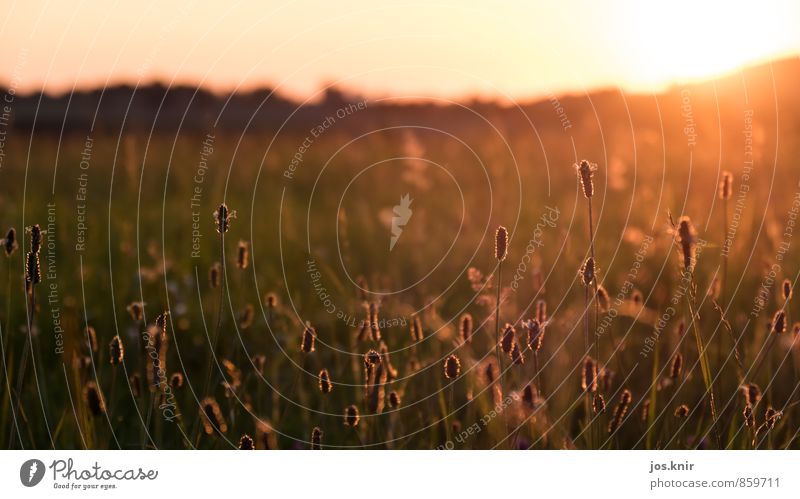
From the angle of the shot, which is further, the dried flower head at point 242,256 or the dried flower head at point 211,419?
the dried flower head at point 211,419

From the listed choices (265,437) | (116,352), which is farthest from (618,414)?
(116,352)

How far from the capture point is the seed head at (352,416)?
2229 mm

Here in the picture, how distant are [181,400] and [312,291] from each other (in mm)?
1150

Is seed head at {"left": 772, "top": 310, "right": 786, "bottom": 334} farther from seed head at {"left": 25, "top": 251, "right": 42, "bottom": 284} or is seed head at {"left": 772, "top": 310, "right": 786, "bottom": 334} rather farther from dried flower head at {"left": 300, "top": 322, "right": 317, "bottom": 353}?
seed head at {"left": 25, "top": 251, "right": 42, "bottom": 284}

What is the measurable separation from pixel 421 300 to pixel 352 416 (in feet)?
4.04

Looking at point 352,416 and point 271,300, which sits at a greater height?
point 271,300

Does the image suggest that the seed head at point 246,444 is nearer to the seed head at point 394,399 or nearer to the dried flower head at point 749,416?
the seed head at point 394,399

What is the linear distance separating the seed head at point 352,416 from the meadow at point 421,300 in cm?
1

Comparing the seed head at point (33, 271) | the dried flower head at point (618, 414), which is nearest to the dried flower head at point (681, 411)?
the dried flower head at point (618, 414)

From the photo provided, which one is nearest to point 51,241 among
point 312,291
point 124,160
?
point 312,291

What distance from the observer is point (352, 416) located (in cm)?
230

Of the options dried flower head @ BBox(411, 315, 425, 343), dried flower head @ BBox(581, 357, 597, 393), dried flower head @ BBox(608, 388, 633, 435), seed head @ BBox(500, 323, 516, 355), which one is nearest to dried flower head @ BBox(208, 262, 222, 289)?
dried flower head @ BBox(411, 315, 425, 343)

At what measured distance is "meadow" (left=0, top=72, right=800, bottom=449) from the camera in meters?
2.38

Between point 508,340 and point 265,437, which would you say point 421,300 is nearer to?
point 265,437
